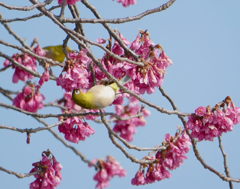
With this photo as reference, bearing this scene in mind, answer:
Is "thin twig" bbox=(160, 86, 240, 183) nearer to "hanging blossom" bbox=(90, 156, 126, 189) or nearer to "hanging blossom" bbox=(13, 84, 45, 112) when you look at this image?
"hanging blossom" bbox=(13, 84, 45, 112)

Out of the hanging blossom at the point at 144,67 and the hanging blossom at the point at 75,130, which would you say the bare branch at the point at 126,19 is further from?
the hanging blossom at the point at 75,130

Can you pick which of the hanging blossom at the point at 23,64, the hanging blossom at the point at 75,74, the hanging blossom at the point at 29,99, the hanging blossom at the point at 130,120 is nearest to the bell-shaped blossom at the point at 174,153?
the hanging blossom at the point at 130,120

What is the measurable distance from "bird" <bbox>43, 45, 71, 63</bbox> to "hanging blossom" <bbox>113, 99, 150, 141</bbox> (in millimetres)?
652

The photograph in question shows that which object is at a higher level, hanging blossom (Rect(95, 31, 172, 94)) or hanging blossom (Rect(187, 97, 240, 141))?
hanging blossom (Rect(95, 31, 172, 94))

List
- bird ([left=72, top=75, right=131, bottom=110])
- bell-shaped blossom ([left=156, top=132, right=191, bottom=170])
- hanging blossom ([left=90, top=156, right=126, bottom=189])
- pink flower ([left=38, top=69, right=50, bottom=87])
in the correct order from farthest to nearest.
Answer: bell-shaped blossom ([left=156, top=132, right=191, bottom=170]), bird ([left=72, top=75, right=131, bottom=110]), pink flower ([left=38, top=69, right=50, bottom=87]), hanging blossom ([left=90, top=156, right=126, bottom=189])

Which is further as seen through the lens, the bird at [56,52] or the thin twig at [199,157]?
the thin twig at [199,157]

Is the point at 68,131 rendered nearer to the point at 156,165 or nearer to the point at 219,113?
the point at 156,165

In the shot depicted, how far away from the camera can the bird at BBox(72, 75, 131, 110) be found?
4.28m

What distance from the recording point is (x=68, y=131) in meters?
5.06

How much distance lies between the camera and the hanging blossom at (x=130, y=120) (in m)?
4.50

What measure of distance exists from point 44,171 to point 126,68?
1.31m

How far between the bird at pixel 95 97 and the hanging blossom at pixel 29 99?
0.29m

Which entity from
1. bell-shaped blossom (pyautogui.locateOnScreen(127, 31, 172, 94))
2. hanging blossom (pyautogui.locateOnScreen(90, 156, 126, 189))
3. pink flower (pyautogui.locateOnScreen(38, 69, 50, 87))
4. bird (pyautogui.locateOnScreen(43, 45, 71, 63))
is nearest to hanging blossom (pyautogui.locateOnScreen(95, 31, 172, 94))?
bell-shaped blossom (pyautogui.locateOnScreen(127, 31, 172, 94))

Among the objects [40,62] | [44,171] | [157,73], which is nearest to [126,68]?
[157,73]
